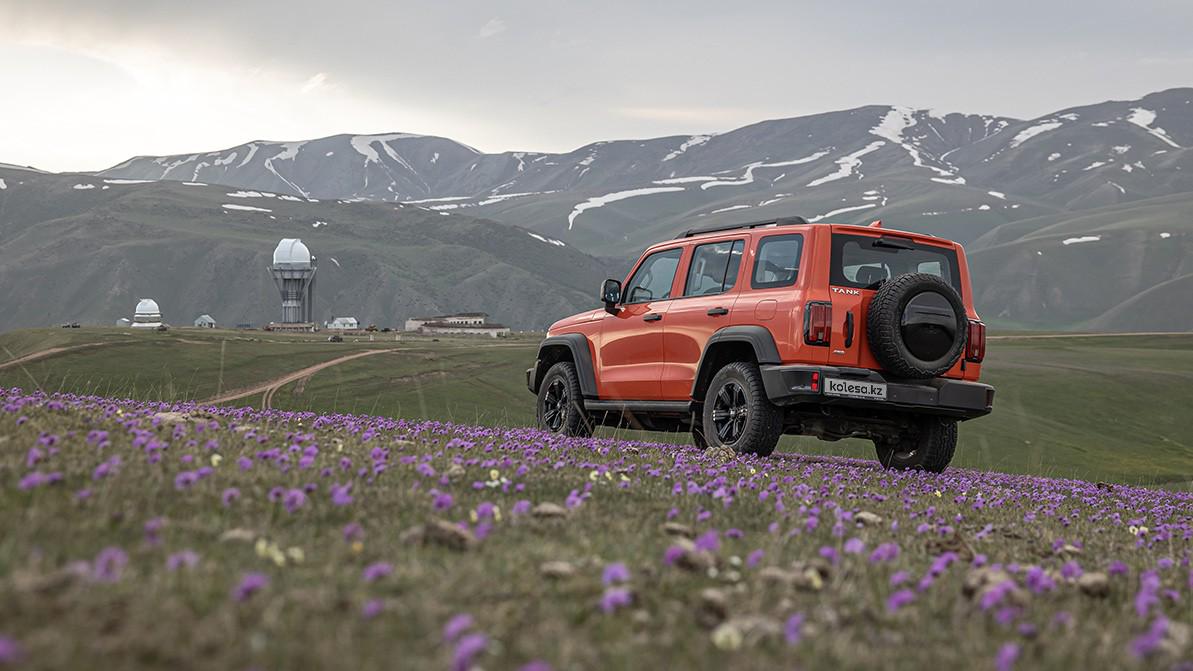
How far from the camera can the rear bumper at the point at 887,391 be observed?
36.1 feet

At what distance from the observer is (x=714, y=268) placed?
12.9 meters

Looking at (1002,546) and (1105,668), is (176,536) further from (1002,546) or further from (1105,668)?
(1002,546)

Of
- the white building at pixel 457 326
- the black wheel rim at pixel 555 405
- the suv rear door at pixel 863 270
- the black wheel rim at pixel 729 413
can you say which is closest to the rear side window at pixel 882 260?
the suv rear door at pixel 863 270

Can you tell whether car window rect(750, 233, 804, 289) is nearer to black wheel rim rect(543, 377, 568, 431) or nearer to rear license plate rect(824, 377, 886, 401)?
rear license plate rect(824, 377, 886, 401)

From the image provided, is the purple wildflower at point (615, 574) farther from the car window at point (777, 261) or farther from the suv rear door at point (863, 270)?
the car window at point (777, 261)

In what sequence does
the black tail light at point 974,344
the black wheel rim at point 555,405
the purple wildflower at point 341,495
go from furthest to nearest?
the black wheel rim at point 555,405
the black tail light at point 974,344
the purple wildflower at point 341,495

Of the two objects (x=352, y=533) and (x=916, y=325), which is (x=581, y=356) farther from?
(x=352, y=533)

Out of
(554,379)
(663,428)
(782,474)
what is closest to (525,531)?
(782,474)

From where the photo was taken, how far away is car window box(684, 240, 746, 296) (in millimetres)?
12547

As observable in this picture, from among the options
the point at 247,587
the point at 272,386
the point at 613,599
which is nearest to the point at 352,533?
the point at 247,587

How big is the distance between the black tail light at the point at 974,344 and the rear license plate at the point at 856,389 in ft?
5.26

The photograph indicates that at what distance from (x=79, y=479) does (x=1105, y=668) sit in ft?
15.8

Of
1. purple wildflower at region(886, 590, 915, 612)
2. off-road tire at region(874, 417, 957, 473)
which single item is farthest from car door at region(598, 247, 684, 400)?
→ purple wildflower at region(886, 590, 915, 612)

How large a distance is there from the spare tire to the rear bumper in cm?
22
